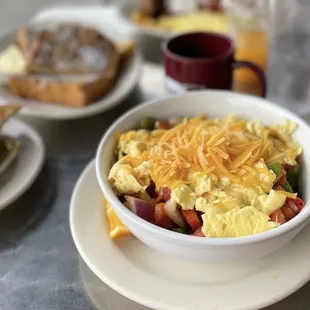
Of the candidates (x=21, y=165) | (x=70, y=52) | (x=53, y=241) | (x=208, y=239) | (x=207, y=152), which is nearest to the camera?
(x=208, y=239)

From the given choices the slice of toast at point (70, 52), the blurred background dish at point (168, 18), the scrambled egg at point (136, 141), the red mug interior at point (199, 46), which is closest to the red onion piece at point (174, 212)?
the scrambled egg at point (136, 141)

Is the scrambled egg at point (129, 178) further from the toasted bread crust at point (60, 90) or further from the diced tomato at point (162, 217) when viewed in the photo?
the toasted bread crust at point (60, 90)

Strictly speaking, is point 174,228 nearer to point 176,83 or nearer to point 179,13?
point 176,83

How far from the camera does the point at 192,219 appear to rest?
2.19 ft

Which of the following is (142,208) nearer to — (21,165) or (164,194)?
(164,194)

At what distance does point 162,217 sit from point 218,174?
0.10m

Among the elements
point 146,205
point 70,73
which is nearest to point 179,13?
point 70,73

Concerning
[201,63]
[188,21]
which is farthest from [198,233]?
[188,21]

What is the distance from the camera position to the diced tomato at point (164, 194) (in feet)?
2.26

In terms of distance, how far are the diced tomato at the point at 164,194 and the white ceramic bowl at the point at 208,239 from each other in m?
0.06

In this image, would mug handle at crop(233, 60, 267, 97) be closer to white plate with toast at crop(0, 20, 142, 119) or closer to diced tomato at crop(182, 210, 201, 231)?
white plate with toast at crop(0, 20, 142, 119)

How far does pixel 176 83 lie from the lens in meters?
1.00

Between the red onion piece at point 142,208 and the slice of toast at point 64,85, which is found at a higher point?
the red onion piece at point 142,208

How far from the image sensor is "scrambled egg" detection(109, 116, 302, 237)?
2.09 feet
